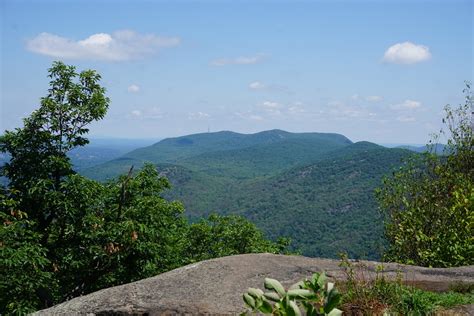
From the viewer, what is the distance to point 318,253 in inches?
6230

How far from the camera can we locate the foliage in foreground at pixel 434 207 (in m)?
16.4

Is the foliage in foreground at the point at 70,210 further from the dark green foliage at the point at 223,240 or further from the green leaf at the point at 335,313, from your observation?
the green leaf at the point at 335,313

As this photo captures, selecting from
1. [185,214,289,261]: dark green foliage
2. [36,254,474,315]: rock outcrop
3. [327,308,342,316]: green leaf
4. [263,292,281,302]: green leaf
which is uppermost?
[263,292,281,302]: green leaf

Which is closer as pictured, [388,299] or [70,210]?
[388,299]

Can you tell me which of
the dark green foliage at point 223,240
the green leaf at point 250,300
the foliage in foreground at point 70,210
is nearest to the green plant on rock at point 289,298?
the green leaf at point 250,300

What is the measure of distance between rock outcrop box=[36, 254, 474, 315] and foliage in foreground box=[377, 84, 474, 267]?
5707mm

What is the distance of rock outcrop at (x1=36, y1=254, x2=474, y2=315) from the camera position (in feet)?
26.6

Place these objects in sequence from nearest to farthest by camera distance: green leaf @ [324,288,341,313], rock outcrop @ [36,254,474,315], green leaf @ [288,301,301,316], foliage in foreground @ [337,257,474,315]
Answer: green leaf @ [288,301,301,316] < green leaf @ [324,288,341,313] < foliage in foreground @ [337,257,474,315] < rock outcrop @ [36,254,474,315]

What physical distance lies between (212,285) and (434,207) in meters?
15.3

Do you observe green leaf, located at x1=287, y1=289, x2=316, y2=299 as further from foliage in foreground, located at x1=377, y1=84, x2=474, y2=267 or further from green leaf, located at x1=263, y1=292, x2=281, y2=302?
foliage in foreground, located at x1=377, y1=84, x2=474, y2=267

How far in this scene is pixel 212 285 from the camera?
8.80 metres

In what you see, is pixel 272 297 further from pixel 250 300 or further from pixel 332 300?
pixel 332 300

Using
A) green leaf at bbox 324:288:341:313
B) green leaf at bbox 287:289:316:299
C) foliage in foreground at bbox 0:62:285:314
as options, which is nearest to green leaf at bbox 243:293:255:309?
green leaf at bbox 287:289:316:299

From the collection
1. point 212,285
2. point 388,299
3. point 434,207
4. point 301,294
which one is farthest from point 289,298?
point 434,207
